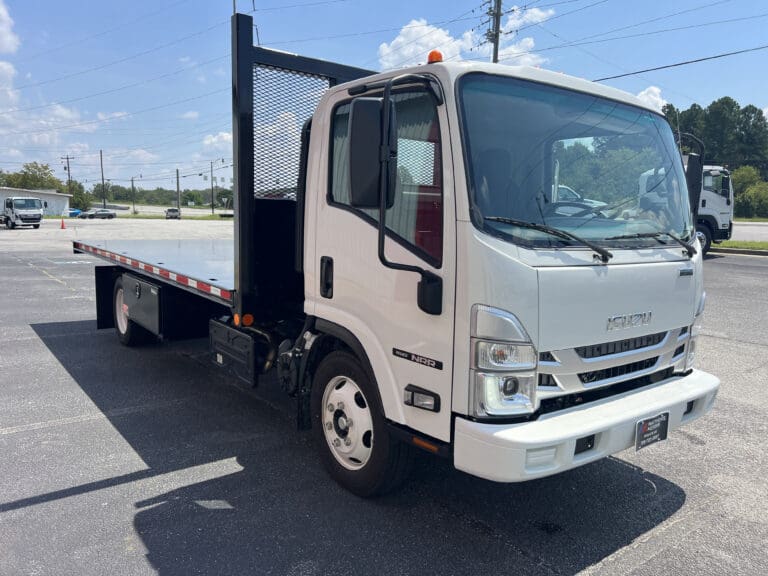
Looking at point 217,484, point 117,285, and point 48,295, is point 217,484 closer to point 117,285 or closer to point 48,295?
point 117,285

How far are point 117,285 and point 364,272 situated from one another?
504cm

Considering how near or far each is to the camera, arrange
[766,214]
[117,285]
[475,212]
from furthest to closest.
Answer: [766,214], [117,285], [475,212]

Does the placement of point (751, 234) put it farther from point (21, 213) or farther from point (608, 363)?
point (21, 213)

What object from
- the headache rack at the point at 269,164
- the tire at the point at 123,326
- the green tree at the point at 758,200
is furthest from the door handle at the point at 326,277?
the green tree at the point at 758,200

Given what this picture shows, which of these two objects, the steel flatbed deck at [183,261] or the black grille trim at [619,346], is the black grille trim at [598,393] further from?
the steel flatbed deck at [183,261]

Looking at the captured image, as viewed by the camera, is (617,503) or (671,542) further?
(617,503)

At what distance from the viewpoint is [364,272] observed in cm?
319

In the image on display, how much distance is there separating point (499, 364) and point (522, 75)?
1.47 metres

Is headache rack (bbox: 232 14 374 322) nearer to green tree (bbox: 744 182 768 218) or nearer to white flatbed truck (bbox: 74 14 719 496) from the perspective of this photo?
white flatbed truck (bbox: 74 14 719 496)

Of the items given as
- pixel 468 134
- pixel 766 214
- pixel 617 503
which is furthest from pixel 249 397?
pixel 766 214

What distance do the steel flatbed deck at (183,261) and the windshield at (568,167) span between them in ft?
7.19

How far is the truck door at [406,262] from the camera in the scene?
2762mm

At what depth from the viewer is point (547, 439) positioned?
256 cm

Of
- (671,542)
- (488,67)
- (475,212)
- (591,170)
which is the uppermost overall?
(488,67)
